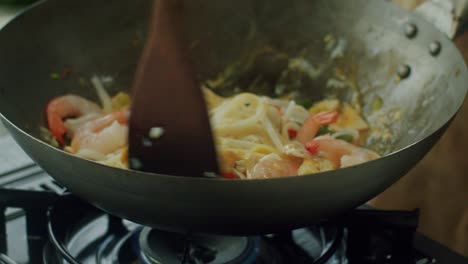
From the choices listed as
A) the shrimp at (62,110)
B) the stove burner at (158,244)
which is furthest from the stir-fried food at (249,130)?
the stove burner at (158,244)

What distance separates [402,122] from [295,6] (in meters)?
0.33

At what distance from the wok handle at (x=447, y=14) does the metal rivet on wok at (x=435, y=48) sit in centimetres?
2

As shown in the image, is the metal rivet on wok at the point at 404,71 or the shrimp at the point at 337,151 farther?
the metal rivet on wok at the point at 404,71

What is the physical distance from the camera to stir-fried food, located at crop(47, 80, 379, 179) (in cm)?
109

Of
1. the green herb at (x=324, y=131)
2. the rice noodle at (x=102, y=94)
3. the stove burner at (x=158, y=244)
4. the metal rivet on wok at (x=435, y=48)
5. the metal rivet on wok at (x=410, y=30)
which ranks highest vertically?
the metal rivet on wok at (x=410, y=30)

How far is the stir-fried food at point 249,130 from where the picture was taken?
1.09 metres

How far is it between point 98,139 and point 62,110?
9 centimetres

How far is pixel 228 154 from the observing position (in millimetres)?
1087

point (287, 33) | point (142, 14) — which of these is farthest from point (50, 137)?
point (287, 33)

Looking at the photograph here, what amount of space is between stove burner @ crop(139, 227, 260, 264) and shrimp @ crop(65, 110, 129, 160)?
24 centimetres

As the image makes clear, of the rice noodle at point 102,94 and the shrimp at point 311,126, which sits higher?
the rice noodle at point 102,94

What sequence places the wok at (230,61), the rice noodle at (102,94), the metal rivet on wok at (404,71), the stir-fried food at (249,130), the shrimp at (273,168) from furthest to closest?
the rice noodle at (102,94) < the metal rivet on wok at (404,71) < the stir-fried food at (249,130) < the shrimp at (273,168) < the wok at (230,61)

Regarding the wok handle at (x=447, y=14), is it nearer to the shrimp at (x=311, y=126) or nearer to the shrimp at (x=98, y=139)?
the shrimp at (x=311, y=126)

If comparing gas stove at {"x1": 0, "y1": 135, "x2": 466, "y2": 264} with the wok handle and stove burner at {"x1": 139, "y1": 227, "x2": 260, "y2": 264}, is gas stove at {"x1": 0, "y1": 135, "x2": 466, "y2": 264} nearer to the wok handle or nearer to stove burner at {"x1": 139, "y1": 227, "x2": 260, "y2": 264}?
stove burner at {"x1": 139, "y1": 227, "x2": 260, "y2": 264}
